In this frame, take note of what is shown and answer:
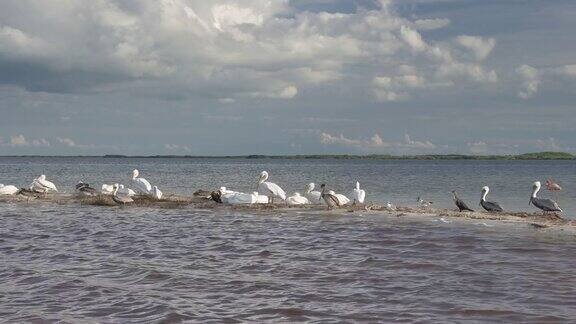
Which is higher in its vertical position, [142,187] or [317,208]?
[142,187]

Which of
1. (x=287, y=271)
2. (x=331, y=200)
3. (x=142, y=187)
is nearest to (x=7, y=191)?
(x=142, y=187)

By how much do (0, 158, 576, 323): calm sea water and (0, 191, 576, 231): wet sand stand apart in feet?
4.47

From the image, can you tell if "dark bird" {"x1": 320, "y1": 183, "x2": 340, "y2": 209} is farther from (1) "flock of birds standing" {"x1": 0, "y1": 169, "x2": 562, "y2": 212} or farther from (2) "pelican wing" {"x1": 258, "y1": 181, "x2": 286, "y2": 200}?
(2) "pelican wing" {"x1": 258, "y1": 181, "x2": 286, "y2": 200}

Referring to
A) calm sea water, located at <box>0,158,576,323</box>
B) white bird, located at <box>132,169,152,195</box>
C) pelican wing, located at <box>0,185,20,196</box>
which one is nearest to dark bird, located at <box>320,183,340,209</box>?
calm sea water, located at <box>0,158,576,323</box>

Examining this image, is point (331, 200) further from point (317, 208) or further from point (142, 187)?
point (142, 187)

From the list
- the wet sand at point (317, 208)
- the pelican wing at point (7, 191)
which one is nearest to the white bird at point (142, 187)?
the wet sand at point (317, 208)

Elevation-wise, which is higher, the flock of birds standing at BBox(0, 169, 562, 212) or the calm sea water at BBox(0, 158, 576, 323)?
the flock of birds standing at BBox(0, 169, 562, 212)

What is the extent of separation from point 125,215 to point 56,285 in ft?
41.9

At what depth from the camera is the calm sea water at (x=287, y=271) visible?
31.8ft

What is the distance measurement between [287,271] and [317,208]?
12.0 meters

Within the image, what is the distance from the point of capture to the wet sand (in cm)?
2014

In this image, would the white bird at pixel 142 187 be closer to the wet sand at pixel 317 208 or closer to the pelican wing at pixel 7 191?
the wet sand at pixel 317 208

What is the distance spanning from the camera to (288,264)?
13.6 m

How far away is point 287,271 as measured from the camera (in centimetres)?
1289
